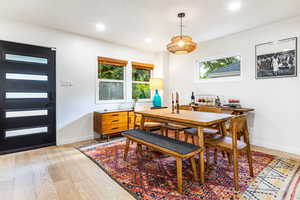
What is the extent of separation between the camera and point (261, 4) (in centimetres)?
241

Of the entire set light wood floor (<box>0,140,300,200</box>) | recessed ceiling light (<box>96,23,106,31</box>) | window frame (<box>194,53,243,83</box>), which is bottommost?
light wood floor (<box>0,140,300,200</box>)

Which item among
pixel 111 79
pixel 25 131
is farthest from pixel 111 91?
pixel 25 131

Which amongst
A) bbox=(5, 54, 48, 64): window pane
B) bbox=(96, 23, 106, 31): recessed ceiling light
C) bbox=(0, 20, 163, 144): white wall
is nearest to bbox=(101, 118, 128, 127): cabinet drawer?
bbox=(0, 20, 163, 144): white wall

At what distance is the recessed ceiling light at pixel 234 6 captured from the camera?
2377mm

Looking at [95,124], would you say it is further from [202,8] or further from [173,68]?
[202,8]

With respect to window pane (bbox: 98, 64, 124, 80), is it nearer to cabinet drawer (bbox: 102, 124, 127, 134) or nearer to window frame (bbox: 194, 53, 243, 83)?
cabinet drawer (bbox: 102, 124, 127, 134)

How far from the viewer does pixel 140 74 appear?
4.92 m

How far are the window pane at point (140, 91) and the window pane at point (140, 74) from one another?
0.61 feet

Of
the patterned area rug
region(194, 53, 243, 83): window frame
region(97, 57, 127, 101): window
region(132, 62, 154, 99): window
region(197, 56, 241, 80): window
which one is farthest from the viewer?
region(132, 62, 154, 99): window

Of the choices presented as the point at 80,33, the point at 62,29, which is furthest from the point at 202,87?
the point at 62,29

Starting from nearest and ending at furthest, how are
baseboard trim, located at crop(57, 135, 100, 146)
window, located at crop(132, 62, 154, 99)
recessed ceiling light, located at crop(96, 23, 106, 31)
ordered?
recessed ceiling light, located at crop(96, 23, 106, 31) → baseboard trim, located at crop(57, 135, 100, 146) → window, located at crop(132, 62, 154, 99)

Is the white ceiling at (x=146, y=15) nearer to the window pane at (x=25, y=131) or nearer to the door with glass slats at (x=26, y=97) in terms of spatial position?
the door with glass slats at (x=26, y=97)

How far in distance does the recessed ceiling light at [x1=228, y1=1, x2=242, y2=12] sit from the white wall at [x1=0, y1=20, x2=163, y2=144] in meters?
2.88

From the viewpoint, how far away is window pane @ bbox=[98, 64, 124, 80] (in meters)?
4.09
